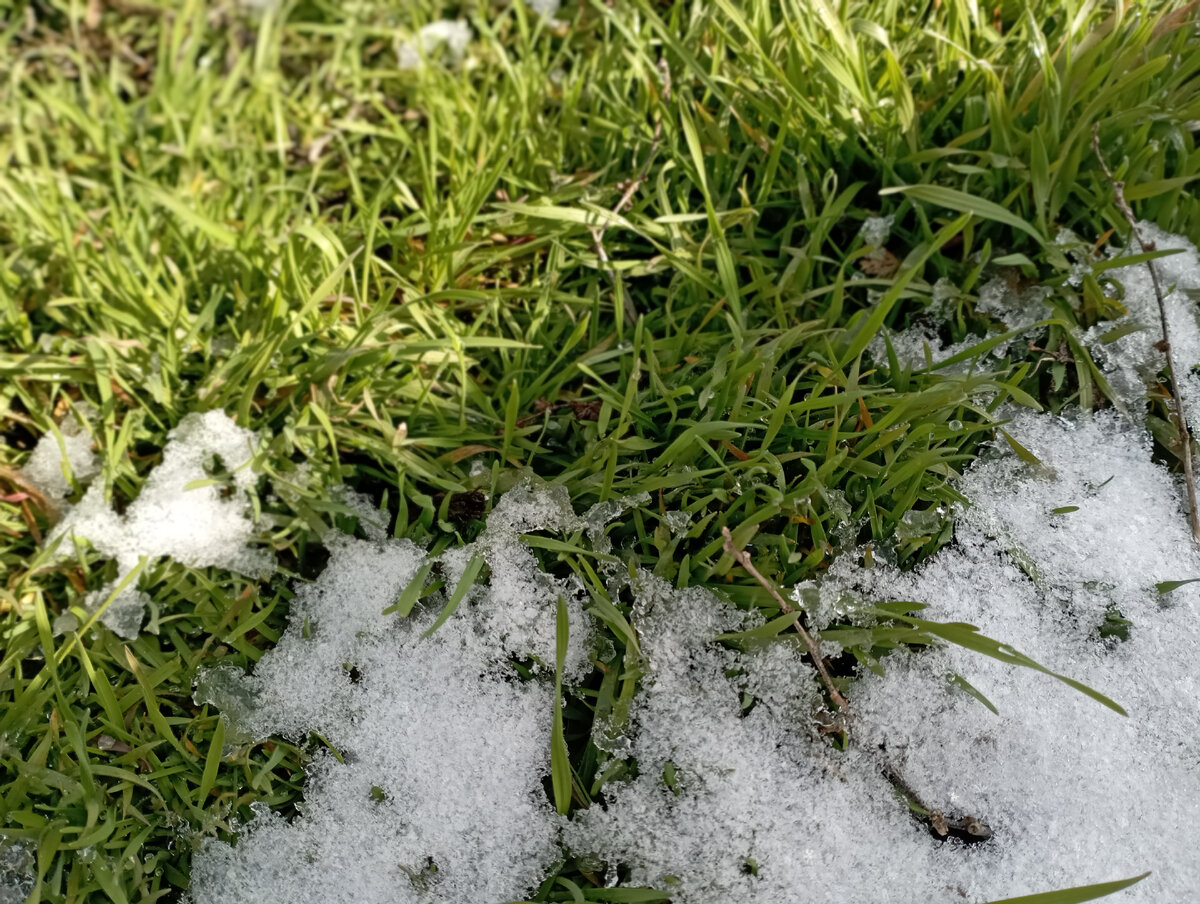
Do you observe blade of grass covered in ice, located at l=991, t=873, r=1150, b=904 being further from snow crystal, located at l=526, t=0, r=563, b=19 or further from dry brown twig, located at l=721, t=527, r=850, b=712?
snow crystal, located at l=526, t=0, r=563, b=19

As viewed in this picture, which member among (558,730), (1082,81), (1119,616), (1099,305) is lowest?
(558,730)

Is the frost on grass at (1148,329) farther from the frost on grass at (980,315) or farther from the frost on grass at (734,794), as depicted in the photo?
the frost on grass at (734,794)

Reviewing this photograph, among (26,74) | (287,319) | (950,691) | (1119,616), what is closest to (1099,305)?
(1119,616)

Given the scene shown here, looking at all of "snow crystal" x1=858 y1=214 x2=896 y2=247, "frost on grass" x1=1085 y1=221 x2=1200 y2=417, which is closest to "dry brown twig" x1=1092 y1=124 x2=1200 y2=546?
"frost on grass" x1=1085 y1=221 x2=1200 y2=417

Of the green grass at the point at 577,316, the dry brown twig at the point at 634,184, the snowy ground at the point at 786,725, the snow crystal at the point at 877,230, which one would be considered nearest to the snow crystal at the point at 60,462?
the green grass at the point at 577,316

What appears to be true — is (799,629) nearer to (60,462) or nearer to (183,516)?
(183,516)

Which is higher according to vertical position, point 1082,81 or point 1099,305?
point 1082,81

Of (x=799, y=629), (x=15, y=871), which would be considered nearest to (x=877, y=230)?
(x=799, y=629)

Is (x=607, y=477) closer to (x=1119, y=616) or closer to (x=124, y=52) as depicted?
(x=1119, y=616)
